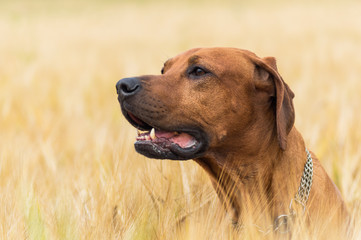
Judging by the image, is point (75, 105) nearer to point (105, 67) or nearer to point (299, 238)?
Result: point (105, 67)

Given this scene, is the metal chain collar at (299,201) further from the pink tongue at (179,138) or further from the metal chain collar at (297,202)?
the pink tongue at (179,138)

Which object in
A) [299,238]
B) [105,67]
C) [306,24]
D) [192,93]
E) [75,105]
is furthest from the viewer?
[306,24]

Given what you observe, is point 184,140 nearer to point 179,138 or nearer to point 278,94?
point 179,138

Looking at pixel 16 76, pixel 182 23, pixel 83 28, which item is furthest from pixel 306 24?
pixel 16 76

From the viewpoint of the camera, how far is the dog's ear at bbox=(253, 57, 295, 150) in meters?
2.97

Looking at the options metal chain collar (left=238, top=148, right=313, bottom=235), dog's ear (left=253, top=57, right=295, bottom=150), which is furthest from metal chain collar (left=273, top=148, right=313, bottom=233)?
dog's ear (left=253, top=57, right=295, bottom=150)

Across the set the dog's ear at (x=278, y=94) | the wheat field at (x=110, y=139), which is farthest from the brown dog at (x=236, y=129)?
the wheat field at (x=110, y=139)

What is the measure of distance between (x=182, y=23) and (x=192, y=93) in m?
13.8

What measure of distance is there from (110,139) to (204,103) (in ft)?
5.92

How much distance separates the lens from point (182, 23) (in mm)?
16453

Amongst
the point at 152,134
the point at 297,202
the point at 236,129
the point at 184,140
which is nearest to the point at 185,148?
the point at 184,140

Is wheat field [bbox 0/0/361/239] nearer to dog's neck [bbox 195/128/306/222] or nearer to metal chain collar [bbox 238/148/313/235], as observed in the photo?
dog's neck [bbox 195/128/306/222]

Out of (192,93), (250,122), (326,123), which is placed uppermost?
(192,93)

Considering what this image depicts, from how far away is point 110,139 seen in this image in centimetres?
460
